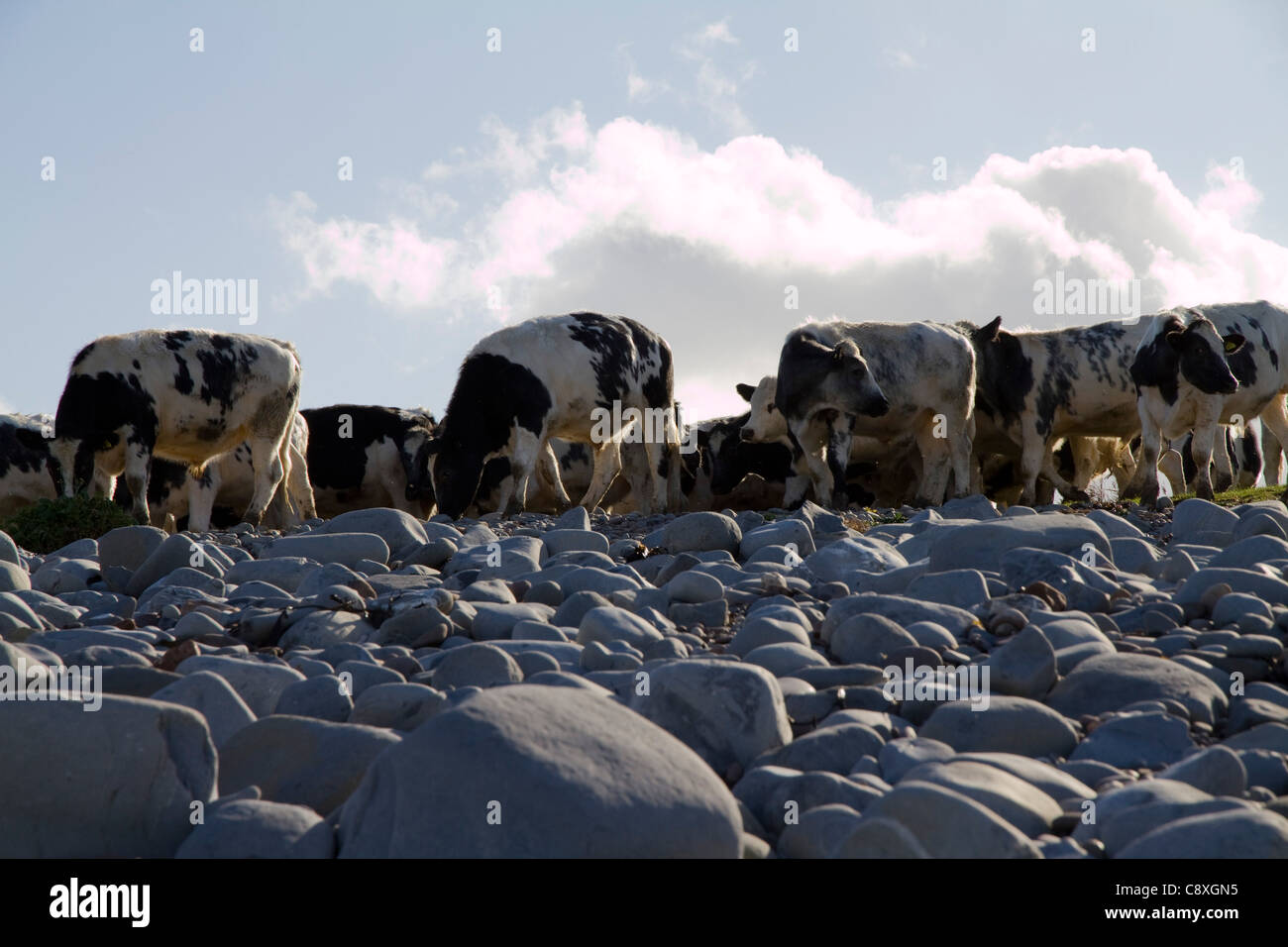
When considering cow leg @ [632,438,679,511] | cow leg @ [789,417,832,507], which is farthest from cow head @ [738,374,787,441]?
cow leg @ [789,417,832,507]

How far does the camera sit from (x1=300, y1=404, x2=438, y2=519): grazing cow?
1856cm

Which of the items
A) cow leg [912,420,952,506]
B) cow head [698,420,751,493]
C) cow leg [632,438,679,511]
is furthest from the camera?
cow head [698,420,751,493]

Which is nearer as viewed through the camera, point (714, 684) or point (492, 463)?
point (714, 684)

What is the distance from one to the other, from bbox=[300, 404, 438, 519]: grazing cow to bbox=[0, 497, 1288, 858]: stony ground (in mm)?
11674

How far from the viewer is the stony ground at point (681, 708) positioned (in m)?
2.70

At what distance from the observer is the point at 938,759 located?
10.7 ft

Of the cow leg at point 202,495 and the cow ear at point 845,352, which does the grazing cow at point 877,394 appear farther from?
the cow leg at point 202,495

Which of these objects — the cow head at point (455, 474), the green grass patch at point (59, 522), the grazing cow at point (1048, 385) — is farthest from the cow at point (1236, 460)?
the green grass patch at point (59, 522)

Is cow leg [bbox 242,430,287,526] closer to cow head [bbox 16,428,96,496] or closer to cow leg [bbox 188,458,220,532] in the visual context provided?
cow leg [bbox 188,458,220,532]
